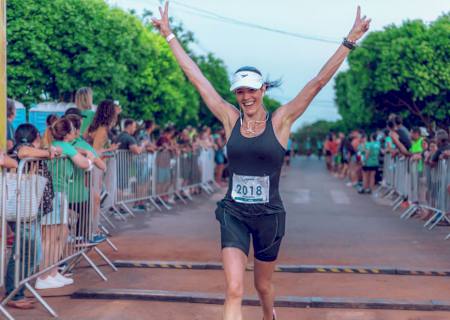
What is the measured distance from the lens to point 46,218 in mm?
8062

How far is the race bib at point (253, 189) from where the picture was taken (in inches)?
A: 229

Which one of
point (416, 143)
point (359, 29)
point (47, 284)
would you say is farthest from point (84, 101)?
point (416, 143)

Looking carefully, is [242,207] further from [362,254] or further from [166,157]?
[166,157]

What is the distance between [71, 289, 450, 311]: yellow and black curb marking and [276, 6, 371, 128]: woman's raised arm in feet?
7.86

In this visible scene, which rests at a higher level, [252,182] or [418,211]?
[252,182]

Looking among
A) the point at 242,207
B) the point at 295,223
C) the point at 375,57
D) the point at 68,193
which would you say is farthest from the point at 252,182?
the point at 375,57

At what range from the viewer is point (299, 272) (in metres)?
9.47

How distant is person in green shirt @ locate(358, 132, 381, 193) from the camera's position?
23.0m

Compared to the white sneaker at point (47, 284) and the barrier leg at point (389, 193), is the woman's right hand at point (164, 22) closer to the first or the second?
the white sneaker at point (47, 284)

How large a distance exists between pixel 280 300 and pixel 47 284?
251 centimetres

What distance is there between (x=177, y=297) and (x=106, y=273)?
170 centimetres

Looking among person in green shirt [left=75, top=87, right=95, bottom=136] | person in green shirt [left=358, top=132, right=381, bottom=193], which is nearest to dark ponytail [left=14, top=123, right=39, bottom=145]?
person in green shirt [left=75, top=87, right=95, bottom=136]

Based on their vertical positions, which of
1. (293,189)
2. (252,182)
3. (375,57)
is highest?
(375,57)

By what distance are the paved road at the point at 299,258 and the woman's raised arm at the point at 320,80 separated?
222 centimetres
